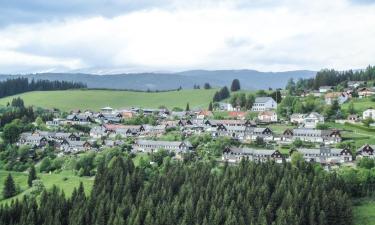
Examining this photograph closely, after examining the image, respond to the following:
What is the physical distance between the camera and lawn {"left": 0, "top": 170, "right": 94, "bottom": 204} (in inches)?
3438

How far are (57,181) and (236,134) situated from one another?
137 feet

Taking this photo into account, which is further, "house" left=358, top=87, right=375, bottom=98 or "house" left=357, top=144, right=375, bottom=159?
"house" left=358, top=87, right=375, bottom=98

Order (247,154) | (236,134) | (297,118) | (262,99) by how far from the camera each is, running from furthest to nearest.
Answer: (262,99) → (297,118) → (236,134) → (247,154)

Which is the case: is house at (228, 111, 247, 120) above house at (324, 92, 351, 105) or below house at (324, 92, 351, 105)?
below

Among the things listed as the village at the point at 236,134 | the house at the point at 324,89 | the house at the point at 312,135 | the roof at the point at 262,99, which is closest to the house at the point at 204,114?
the village at the point at 236,134

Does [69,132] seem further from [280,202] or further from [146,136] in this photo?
[280,202]

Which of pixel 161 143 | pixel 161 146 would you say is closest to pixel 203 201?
pixel 161 146

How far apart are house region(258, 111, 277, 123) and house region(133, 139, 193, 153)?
3205 centimetres

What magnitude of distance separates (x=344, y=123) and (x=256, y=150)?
3098cm

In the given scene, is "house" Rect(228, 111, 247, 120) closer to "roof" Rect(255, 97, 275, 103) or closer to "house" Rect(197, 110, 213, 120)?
"house" Rect(197, 110, 213, 120)

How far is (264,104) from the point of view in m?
151

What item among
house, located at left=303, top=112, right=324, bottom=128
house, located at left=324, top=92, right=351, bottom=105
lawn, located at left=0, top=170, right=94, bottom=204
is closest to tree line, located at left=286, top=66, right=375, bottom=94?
house, located at left=324, top=92, right=351, bottom=105

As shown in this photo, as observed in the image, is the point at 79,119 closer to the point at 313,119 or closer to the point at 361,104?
the point at 313,119

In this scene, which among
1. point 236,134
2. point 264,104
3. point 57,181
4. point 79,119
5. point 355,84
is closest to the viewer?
point 57,181
